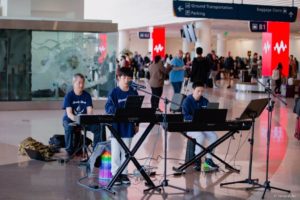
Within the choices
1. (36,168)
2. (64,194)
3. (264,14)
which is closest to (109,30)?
(264,14)

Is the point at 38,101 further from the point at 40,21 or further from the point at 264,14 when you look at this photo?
the point at 264,14

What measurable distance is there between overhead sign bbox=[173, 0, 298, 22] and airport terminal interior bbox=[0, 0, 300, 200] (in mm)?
105

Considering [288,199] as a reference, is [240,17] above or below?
above

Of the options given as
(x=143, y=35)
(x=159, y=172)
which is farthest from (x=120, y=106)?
(x=143, y=35)

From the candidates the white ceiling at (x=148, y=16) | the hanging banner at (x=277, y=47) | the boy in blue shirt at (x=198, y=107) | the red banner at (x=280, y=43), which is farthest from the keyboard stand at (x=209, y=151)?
the white ceiling at (x=148, y=16)

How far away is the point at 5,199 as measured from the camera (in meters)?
6.51

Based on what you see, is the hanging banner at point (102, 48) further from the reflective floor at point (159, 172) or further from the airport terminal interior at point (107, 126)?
the reflective floor at point (159, 172)

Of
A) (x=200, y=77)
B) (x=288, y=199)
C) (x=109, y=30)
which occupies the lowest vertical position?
(x=288, y=199)

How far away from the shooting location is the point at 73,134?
9141 mm

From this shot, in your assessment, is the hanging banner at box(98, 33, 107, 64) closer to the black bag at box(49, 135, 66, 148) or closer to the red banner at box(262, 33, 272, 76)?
the black bag at box(49, 135, 66, 148)

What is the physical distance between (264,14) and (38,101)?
7.33 m

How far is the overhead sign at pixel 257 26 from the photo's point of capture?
27487 mm

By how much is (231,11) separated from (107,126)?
11.2 metres

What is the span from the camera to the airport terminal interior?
7.19 metres
